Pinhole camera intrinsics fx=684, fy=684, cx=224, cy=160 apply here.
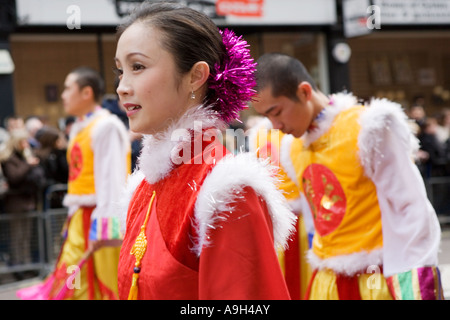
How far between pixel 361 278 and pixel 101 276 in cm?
293

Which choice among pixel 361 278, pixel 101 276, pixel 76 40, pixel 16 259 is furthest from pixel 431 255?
pixel 76 40

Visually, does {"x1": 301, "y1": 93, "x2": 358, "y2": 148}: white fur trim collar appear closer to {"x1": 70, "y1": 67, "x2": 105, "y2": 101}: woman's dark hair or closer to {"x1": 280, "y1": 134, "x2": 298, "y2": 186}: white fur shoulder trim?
{"x1": 280, "y1": 134, "x2": 298, "y2": 186}: white fur shoulder trim

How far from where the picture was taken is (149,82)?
1948 millimetres

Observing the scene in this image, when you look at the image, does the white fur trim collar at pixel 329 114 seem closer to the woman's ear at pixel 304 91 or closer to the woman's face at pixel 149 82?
the woman's ear at pixel 304 91

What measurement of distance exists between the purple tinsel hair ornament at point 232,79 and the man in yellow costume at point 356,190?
46.5 inches

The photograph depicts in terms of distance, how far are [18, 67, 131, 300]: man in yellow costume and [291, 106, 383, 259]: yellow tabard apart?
2.24m

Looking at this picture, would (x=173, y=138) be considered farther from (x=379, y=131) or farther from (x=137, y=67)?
(x=379, y=131)

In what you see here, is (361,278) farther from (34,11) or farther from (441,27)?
(441,27)

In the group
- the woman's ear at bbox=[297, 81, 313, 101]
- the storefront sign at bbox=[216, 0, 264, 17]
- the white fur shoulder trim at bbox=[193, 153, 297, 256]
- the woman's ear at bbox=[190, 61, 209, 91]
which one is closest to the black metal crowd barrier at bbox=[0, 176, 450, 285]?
the woman's ear at bbox=[297, 81, 313, 101]

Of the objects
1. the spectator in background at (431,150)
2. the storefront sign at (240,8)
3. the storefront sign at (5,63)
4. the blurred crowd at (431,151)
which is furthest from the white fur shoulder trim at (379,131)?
the storefront sign at (240,8)

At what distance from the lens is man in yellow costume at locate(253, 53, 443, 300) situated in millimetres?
3172

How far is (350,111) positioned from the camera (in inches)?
143

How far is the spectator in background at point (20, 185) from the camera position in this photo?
7.96m

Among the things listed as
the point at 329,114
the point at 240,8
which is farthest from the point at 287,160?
the point at 240,8
